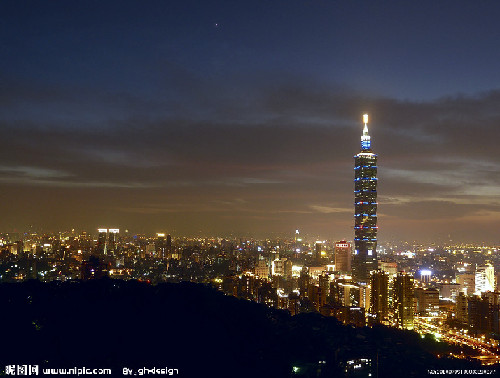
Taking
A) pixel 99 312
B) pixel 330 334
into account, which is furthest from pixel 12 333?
pixel 330 334

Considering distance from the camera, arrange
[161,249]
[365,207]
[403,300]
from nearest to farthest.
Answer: [403,300], [161,249], [365,207]

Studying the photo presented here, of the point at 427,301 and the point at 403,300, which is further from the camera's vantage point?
the point at 427,301

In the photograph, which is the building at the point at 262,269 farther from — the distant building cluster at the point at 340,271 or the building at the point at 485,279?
the building at the point at 485,279

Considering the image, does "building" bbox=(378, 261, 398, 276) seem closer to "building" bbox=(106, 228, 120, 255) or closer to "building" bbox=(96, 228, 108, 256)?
"building" bbox=(106, 228, 120, 255)

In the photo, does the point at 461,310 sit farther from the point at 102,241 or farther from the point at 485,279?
the point at 102,241

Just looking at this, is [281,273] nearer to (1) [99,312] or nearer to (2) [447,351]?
(2) [447,351]

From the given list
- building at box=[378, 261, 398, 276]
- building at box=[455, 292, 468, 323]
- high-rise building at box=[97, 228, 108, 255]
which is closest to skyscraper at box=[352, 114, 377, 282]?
building at box=[378, 261, 398, 276]

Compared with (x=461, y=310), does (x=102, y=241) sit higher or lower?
higher

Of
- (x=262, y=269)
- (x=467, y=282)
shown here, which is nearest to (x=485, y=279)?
(x=467, y=282)
